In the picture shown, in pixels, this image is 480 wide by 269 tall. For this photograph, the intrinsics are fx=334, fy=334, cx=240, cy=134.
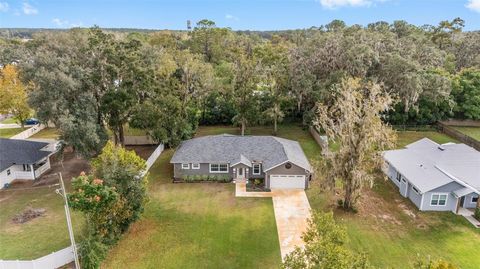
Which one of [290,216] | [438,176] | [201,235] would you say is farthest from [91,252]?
[438,176]

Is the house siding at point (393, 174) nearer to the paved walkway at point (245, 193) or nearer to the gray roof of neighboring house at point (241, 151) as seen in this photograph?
the gray roof of neighboring house at point (241, 151)

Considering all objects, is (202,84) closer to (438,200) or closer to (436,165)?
(436,165)

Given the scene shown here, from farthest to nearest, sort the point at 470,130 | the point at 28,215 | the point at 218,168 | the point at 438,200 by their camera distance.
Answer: the point at 470,130 → the point at 218,168 → the point at 438,200 → the point at 28,215

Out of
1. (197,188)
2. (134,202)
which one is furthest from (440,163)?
(134,202)

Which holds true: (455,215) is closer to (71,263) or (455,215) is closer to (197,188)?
(197,188)

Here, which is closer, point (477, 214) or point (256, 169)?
point (477, 214)

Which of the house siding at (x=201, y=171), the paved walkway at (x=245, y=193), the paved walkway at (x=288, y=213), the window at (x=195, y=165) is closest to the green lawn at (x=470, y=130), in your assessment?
the paved walkway at (x=288, y=213)

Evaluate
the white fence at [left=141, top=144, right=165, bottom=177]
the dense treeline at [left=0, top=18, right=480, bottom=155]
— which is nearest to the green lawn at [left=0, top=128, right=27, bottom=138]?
the dense treeline at [left=0, top=18, right=480, bottom=155]
